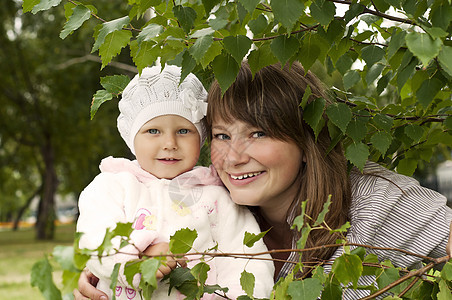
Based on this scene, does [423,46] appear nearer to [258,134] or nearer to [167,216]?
[258,134]

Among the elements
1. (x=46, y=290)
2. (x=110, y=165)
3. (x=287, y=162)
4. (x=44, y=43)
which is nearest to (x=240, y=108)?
(x=287, y=162)

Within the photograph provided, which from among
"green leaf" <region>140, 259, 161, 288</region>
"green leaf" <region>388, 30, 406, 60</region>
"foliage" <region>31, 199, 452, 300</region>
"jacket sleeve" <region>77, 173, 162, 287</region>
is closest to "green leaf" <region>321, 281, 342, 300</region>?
"foliage" <region>31, 199, 452, 300</region>

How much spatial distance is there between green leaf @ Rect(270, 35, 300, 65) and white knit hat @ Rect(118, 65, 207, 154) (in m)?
0.79

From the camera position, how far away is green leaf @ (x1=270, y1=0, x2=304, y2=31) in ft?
4.87

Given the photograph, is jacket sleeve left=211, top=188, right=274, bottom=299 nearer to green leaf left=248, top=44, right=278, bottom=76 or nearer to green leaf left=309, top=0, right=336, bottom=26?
green leaf left=248, top=44, right=278, bottom=76

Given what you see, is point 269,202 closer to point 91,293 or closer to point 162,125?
point 162,125

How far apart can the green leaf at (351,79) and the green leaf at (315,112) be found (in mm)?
490

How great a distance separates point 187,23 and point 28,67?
20216mm

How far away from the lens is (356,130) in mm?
2094

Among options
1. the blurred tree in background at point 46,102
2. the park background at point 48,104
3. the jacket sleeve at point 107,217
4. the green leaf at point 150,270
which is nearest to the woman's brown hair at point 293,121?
the jacket sleeve at point 107,217

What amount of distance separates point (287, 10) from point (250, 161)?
103 centimetres

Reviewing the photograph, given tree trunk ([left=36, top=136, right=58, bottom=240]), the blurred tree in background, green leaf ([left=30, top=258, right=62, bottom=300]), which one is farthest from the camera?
tree trunk ([left=36, top=136, right=58, bottom=240])

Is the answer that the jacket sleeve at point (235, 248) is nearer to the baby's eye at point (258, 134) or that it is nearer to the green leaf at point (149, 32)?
the baby's eye at point (258, 134)

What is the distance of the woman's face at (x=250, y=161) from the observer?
2.44m
